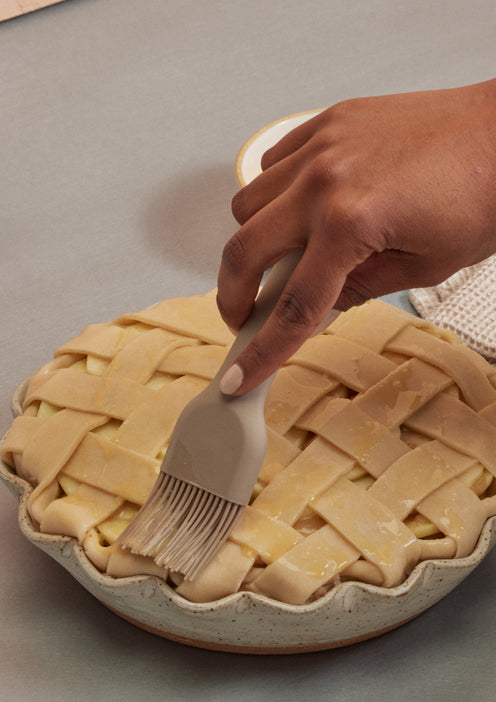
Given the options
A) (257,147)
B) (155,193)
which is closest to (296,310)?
(257,147)

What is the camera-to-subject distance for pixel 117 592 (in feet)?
2.74

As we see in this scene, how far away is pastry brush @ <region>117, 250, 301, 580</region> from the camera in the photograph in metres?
0.82

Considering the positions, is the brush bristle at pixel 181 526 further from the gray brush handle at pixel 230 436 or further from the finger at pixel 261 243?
the finger at pixel 261 243

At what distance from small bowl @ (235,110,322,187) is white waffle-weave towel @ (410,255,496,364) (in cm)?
37

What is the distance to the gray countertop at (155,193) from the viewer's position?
929mm

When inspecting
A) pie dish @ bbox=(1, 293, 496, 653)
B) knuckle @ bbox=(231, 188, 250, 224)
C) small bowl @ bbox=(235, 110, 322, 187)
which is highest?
knuckle @ bbox=(231, 188, 250, 224)

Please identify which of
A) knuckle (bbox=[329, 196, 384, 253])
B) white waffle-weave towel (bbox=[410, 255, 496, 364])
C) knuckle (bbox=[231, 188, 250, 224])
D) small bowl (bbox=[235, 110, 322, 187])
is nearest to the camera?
knuckle (bbox=[329, 196, 384, 253])

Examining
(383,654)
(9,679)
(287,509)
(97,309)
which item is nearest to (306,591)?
Answer: (287,509)

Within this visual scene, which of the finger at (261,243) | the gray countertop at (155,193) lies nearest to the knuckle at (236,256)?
the finger at (261,243)

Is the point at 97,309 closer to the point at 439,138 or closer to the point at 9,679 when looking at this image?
the point at 9,679

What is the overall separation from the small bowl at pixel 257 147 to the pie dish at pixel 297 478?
524mm

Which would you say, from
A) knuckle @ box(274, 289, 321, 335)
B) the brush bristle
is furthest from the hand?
the brush bristle

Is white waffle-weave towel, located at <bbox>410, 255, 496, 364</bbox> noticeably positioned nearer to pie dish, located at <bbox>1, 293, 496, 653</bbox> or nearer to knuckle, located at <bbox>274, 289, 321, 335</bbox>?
pie dish, located at <bbox>1, 293, 496, 653</bbox>

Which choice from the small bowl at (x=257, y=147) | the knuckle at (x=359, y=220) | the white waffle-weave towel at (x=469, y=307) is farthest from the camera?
the small bowl at (x=257, y=147)
